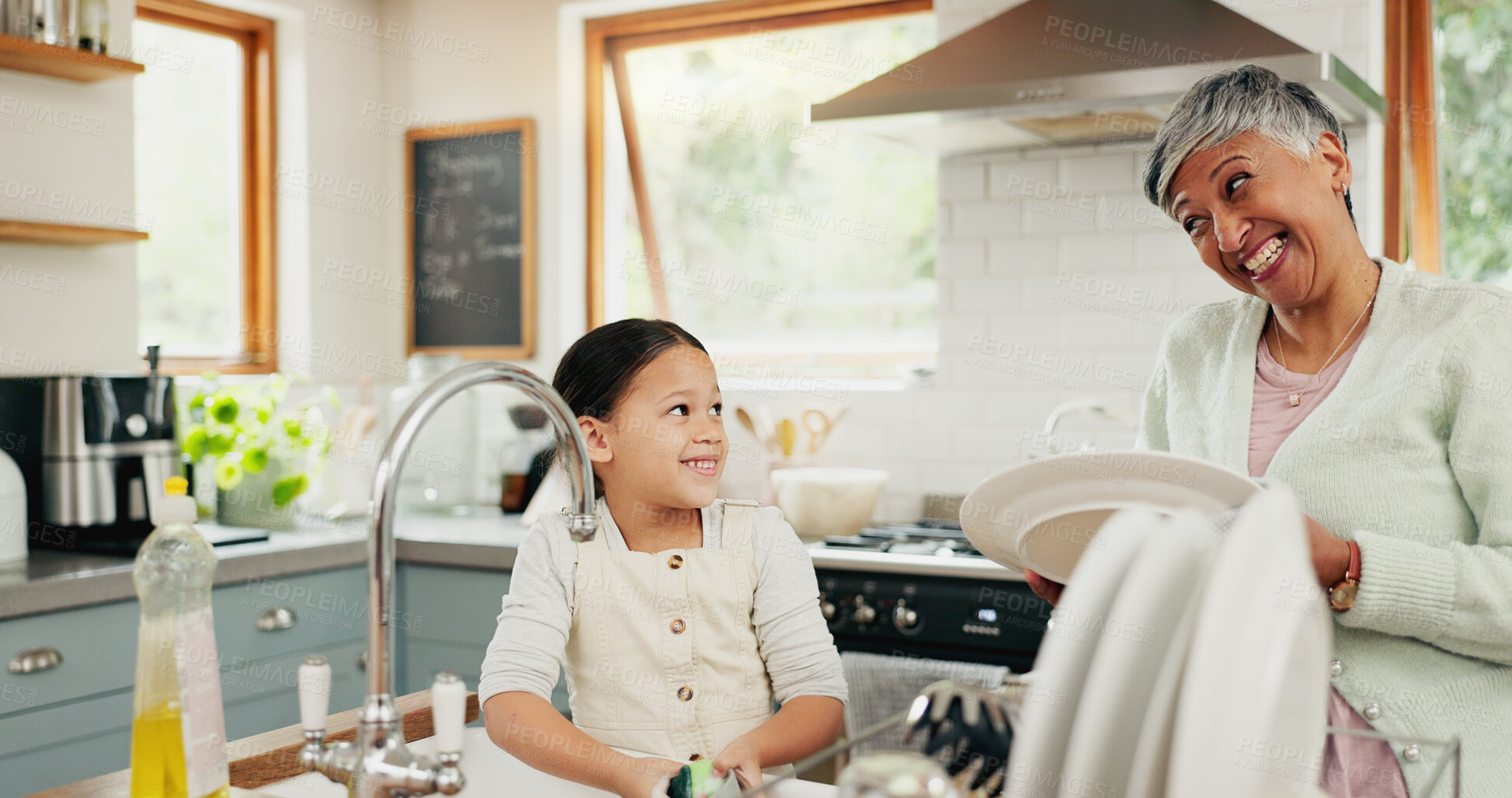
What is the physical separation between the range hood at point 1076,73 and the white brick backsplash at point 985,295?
389mm

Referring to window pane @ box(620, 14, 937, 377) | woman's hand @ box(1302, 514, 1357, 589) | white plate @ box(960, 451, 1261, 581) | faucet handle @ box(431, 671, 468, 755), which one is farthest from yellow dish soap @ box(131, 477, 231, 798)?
window pane @ box(620, 14, 937, 377)

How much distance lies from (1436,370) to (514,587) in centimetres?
98

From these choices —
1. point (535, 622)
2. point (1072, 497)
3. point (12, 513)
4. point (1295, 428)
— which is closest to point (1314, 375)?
point (1295, 428)

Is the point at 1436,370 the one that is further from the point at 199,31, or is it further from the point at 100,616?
the point at 199,31

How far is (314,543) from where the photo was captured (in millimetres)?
2662

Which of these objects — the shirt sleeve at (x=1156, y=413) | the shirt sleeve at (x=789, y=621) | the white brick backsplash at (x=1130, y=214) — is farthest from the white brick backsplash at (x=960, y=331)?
the shirt sleeve at (x=789, y=621)

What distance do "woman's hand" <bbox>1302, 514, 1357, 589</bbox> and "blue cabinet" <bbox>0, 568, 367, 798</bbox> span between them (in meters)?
1.94

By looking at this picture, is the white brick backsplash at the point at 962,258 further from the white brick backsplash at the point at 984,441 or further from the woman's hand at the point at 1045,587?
the woman's hand at the point at 1045,587

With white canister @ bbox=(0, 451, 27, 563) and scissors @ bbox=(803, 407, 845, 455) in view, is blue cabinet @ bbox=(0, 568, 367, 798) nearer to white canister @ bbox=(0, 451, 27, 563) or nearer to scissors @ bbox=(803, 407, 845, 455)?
white canister @ bbox=(0, 451, 27, 563)

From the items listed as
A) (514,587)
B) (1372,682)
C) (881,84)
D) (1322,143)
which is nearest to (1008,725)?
(1372,682)

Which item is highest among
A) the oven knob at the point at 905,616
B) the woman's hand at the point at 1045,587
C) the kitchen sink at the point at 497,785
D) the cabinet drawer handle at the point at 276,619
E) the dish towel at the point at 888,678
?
the woman's hand at the point at 1045,587

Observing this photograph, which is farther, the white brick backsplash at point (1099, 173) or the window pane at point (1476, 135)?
the white brick backsplash at point (1099, 173)

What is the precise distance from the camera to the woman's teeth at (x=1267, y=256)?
4.29 ft

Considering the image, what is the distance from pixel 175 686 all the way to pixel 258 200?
2.92 meters
